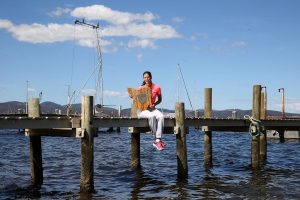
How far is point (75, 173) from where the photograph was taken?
61.5 feet

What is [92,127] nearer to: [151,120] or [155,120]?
[151,120]

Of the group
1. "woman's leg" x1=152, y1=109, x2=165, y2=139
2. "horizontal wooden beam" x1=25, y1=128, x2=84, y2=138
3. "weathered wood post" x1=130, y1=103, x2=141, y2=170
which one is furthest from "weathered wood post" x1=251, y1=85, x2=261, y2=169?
"horizontal wooden beam" x1=25, y1=128, x2=84, y2=138

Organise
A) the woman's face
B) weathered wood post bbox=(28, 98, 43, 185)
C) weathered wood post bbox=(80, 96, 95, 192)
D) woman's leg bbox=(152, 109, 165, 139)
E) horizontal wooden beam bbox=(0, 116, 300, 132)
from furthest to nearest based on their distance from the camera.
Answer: the woman's face < woman's leg bbox=(152, 109, 165, 139) < weathered wood post bbox=(28, 98, 43, 185) < weathered wood post bbox=(80, 96, 95, 192) < horizontal wooden beam bbox=(0, 116, 300, 132)

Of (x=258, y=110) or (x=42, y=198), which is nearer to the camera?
(x=42, y=198)

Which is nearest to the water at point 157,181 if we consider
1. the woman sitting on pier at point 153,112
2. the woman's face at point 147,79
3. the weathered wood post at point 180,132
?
the weathered wood post at point 180,132

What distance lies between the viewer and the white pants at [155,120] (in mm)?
14591

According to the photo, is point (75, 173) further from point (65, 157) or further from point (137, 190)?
point (65, 157)

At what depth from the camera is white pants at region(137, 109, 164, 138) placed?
1459 cm

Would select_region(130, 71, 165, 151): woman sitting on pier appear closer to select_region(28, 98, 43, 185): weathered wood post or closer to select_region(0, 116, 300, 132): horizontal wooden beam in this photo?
select_region(0, 116, 300, 132): horizontal wooden beam

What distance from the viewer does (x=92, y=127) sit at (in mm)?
13062

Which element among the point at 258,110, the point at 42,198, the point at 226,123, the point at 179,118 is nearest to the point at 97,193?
the point at 42,198

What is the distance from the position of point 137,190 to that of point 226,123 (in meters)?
5.52

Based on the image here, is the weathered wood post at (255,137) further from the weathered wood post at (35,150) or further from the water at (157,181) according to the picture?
the weathered wood post at (35,150)

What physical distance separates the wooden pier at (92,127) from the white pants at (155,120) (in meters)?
0.26
